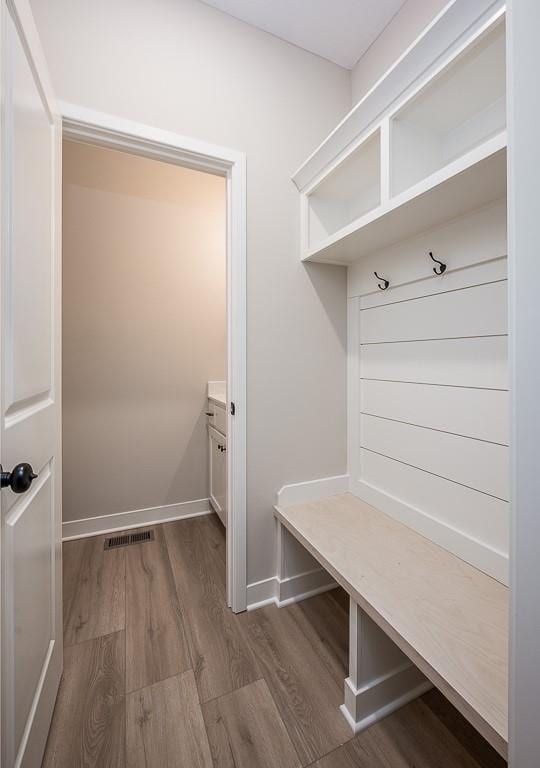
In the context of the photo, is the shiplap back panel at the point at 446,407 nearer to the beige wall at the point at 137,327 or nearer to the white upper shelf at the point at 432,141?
the white upper shelf at the point at 432,141

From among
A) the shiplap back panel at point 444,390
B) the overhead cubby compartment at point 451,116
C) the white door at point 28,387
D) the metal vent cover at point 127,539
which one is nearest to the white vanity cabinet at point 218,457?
the metal vent cover at point 127,539

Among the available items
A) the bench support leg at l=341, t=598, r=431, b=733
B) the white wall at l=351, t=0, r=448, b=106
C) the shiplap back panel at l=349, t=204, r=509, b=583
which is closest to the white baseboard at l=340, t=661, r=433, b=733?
the bench support leg at l=341, t=598, r=431, b=733

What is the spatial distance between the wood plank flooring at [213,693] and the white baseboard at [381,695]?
0.02m

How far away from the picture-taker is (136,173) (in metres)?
2.20

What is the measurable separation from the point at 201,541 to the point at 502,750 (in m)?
1.72

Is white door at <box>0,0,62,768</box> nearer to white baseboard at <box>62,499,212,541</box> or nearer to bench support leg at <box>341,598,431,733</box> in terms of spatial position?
bench support leg at <box>341,598,431,733</box>

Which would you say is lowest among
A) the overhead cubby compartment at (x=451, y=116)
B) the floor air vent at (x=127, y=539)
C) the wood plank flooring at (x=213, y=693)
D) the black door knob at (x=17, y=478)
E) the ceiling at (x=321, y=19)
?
the wood plank flooring at (x=213, y=693)

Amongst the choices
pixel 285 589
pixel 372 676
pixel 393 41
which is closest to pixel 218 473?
pixel 285 589

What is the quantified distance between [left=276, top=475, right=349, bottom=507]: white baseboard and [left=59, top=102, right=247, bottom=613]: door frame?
207mm

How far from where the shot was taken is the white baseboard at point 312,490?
156 centimetres

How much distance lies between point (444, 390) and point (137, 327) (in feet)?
6.37

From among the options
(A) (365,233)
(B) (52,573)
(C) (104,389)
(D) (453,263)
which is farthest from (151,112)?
(B) (52,573)

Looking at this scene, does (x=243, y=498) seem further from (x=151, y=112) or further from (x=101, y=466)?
(x=151, y=112)

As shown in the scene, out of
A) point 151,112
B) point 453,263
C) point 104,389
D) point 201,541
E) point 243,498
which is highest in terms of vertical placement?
point 151,112
